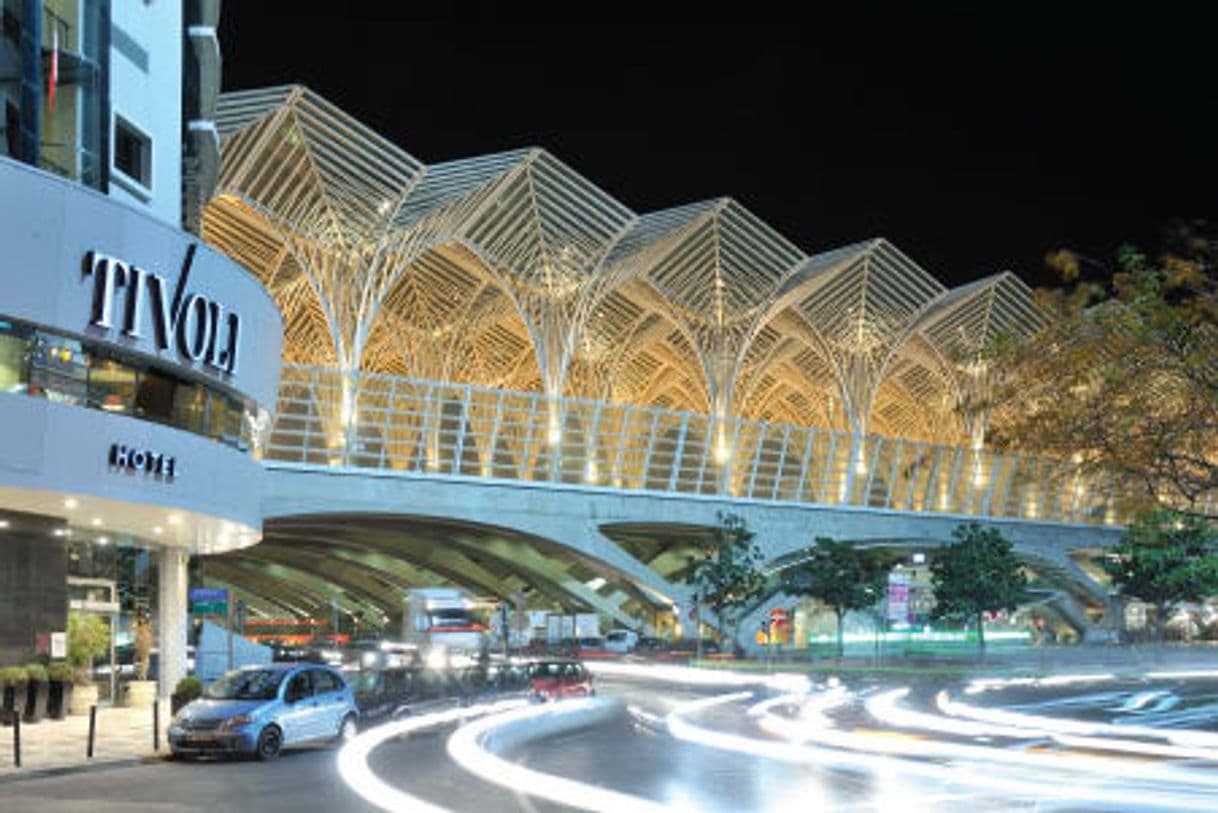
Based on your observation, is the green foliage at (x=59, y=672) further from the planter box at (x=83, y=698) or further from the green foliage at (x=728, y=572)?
the green foliage at (x=728, y=572)

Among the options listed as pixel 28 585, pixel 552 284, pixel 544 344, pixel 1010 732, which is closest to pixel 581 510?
pixel 544 344

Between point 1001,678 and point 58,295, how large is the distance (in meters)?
33.5

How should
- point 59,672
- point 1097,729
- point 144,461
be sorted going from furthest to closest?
point 59,672 → point 144,461 → point 1097,729

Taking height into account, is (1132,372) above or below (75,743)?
above

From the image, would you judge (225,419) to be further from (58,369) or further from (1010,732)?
(1010,732)

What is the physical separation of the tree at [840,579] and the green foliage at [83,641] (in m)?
42.8

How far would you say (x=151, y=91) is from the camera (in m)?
34.8

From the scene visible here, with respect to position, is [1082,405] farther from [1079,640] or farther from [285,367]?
[1079,640]

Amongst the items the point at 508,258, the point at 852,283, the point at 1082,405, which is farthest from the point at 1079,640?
the point at 1082,405

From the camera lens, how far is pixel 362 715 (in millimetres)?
30688

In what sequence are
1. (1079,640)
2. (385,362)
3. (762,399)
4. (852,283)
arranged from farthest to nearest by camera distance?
(762,399)
(385,362)
(1079,640)
(852,283)

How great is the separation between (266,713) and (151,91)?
57.2 ft

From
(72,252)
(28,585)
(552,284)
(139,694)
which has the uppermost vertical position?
(552,284)

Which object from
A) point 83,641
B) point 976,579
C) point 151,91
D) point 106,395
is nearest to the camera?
point 106,395
